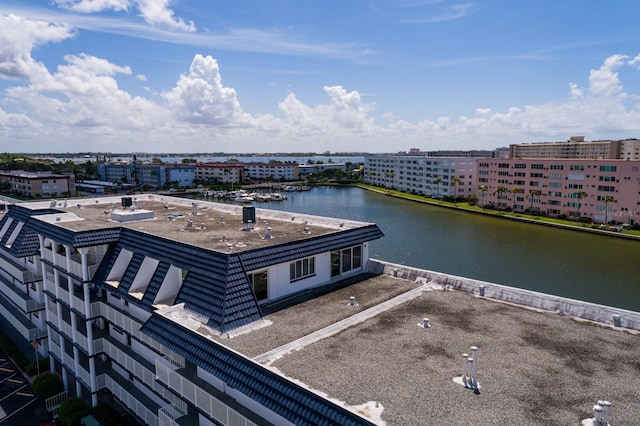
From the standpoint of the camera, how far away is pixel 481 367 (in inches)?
452

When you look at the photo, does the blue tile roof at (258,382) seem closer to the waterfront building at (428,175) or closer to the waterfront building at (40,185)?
the waterfront building at (428,175)

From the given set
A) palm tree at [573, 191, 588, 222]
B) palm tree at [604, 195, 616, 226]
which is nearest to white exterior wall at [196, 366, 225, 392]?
palm tree at [604, 195, 616, 226]

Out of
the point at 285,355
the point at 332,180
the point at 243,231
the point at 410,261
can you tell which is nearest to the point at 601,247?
the point at 410,261

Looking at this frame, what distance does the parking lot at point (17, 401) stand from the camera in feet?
68.2

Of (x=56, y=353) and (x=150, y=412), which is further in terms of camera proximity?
(x=56, y=353)

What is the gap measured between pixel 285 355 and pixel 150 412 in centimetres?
934

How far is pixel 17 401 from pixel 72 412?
5.18 m

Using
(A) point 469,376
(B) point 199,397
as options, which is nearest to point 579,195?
(A) point 469,376

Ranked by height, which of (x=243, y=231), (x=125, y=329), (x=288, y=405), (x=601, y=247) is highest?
(x=243, y=231)

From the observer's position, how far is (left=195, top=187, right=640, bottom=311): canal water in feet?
147

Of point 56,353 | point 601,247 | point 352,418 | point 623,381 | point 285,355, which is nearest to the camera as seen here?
point 352,418

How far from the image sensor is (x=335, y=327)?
45.4 ft

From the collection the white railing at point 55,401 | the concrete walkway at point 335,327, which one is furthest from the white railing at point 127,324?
the concrete walkway at point 335,327

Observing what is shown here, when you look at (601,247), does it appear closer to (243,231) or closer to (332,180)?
(243,231)
